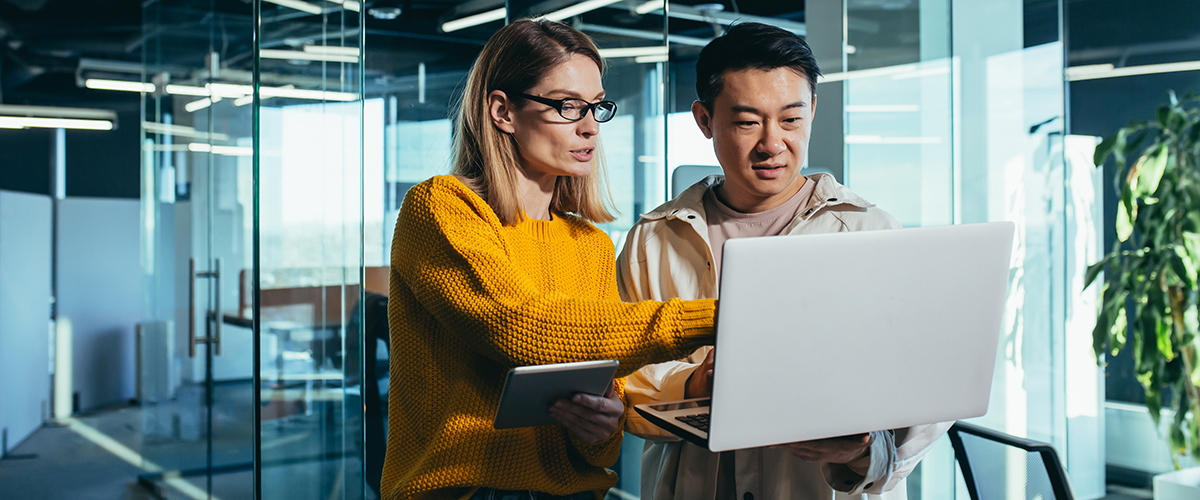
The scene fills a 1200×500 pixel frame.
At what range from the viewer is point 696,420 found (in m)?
0.91

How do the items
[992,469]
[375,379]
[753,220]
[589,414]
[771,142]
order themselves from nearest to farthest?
[589,414] → [771,142] → [753,220] → [992,469] → [375,379]

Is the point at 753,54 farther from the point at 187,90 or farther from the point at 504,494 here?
the point at 187,90

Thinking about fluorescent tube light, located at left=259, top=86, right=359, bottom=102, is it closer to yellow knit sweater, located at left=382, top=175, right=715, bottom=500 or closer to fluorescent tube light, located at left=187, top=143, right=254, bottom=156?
fluorescent tube light, located at left=187, top=143, right=254, bottom=156

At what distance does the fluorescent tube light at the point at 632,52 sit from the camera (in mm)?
2645

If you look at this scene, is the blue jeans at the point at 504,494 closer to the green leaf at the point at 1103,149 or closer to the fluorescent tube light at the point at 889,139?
the fluorescent tube light at the point at 889,139

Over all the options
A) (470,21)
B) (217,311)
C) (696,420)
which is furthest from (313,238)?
(696,420)

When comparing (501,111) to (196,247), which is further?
(196,247)

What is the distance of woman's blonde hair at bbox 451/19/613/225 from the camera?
1.12 metres

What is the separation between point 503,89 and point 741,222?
520mm

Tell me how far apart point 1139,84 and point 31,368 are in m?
4.56

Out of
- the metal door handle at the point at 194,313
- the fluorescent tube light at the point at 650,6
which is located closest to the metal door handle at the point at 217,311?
the metal door handle at the point at 194,313

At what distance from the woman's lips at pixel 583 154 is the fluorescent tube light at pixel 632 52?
5.19 feet

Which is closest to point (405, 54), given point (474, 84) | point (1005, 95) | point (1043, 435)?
point (474, 84)

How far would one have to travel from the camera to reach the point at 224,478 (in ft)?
9.69
